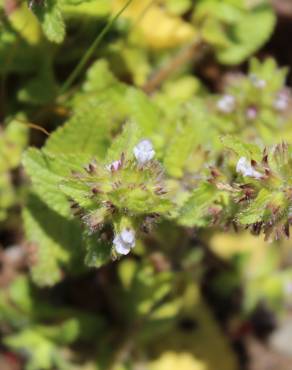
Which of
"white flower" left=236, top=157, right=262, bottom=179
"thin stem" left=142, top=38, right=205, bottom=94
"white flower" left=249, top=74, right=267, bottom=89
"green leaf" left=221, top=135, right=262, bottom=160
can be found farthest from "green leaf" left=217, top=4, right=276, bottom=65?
"white flower" left=236, top=157, right=262, bottom=179

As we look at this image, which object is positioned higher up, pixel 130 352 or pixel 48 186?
pixel 48 186

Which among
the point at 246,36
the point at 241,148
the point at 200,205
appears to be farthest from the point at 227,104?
the point at 241,148

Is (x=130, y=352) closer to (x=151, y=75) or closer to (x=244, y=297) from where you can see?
(x=244, y=297)

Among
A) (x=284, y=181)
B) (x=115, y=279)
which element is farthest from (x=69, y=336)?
(x=284, y=181)

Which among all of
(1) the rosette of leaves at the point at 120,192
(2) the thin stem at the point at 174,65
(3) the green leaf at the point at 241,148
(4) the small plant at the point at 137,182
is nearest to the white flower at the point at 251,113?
(4) the small plant at the point at 137,182

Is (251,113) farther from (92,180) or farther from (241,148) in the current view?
(92,180)

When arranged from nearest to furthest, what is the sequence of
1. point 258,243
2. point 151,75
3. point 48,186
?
point 48,186 < point 151,75 < point 258,243

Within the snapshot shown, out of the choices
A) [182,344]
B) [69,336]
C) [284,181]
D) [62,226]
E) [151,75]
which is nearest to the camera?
[284,181]
